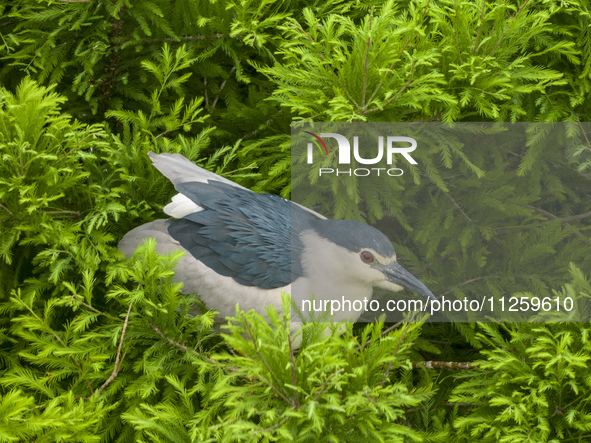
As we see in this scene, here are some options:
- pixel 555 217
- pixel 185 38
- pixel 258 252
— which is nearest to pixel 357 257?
pixel 258 252

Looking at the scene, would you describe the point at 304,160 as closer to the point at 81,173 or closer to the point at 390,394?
the point at 81,173

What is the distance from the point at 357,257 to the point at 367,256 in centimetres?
3

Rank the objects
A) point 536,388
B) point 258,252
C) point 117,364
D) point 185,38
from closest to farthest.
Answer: point 536,388, point 117,364, point 258,252, point 185,38

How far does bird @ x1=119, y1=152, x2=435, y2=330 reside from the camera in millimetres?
1393

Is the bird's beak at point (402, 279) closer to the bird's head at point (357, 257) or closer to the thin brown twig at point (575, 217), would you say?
the bird's head at point (357, 257)

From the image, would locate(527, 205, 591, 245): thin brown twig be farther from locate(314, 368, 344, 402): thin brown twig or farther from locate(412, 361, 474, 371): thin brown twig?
locate(314, 368, 344, 402): thin brown twig

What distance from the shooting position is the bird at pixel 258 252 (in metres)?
1.39

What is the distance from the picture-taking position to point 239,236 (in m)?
1.43

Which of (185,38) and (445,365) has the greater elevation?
(185,38)

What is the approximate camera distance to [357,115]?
52.3 inches

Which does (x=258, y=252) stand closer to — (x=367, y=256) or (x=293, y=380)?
(x=367, y=256)

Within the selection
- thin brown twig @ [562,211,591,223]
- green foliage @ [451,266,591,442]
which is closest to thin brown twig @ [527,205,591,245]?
thin brown twig @ [562,211,591,223]

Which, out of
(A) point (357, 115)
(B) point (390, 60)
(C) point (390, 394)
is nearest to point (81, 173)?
(A) point (357, 115)

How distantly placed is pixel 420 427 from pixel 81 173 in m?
1.09
